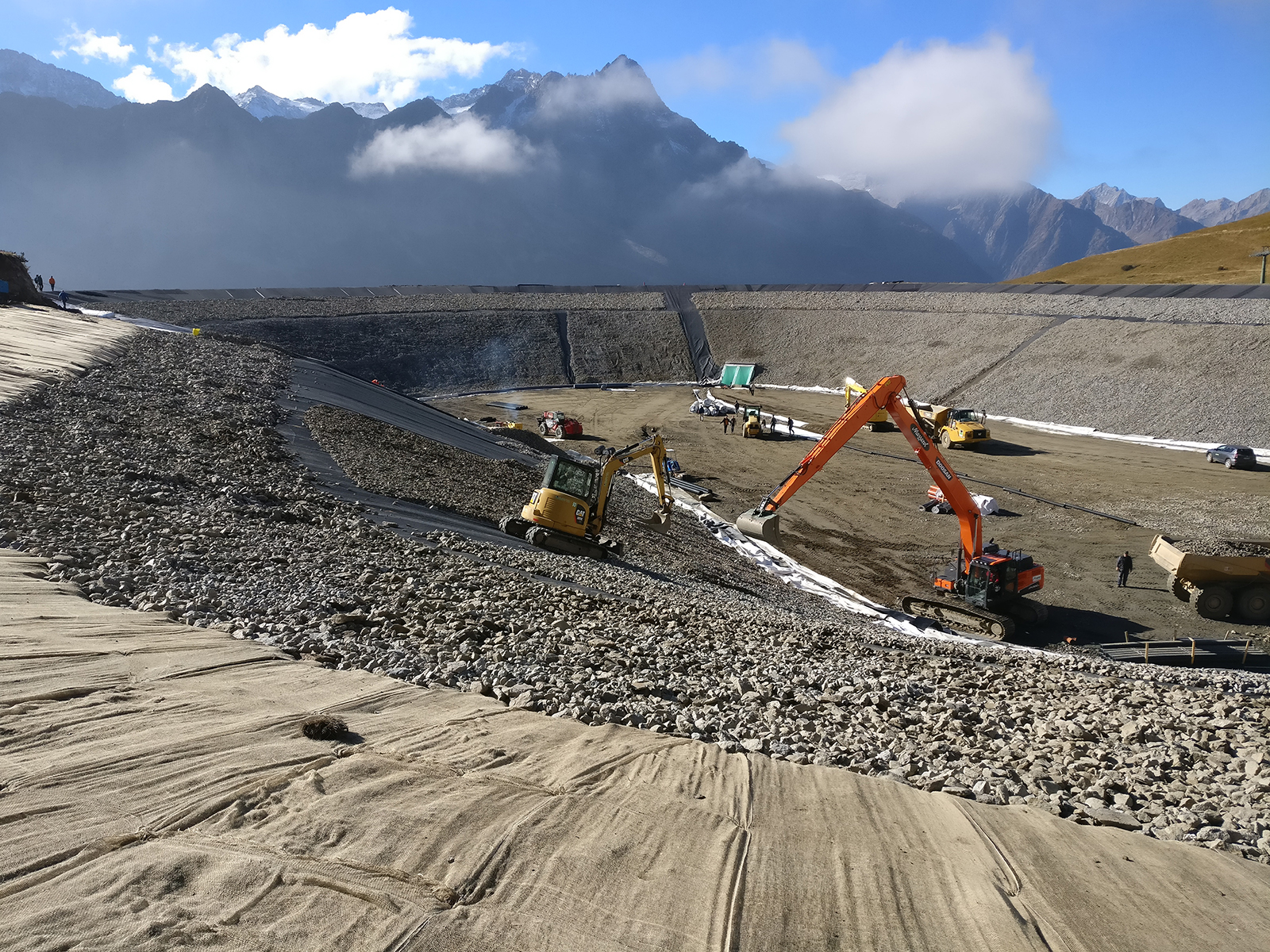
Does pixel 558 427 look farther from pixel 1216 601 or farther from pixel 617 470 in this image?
pixel 1216 601

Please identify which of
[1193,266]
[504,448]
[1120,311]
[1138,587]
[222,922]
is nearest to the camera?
[222,922]

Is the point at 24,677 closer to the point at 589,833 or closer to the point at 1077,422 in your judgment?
the point at 589,833

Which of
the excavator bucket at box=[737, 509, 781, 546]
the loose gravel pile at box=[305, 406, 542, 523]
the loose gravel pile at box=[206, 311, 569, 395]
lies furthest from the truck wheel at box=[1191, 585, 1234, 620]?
the loose gravel pile at box=[206, 311, 569, 395]

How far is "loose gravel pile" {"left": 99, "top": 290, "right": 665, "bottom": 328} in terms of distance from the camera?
56.2m

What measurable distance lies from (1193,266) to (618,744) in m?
95.7

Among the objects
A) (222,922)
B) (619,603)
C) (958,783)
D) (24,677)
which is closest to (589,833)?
(222,922)

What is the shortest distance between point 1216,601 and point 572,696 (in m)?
17.6

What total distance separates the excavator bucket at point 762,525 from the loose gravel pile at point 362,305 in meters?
50.3

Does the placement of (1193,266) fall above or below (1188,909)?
above

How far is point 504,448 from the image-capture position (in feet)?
99.0

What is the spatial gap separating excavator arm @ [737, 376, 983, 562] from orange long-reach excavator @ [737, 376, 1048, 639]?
0.7 inches

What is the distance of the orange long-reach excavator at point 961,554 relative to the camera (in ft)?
58.0

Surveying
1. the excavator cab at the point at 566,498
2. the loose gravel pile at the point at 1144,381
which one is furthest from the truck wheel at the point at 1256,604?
the loose gravel pile at the point at 1144,381

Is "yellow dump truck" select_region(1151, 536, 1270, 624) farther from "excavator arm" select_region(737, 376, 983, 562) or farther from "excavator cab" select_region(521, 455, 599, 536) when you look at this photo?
"excavator cab" select_region(521, 455, 599, 536)
